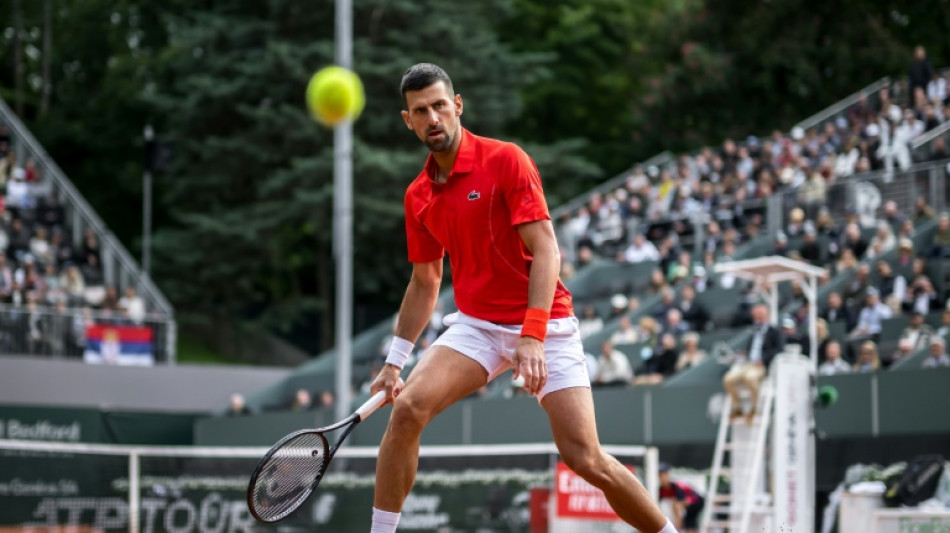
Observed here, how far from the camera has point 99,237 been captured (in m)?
29.0

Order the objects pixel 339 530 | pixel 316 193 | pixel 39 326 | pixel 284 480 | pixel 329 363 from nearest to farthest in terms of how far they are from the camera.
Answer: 1. pixel 284 480
2. pixel 339 530
3. pixel 39 326
4. pixel 329 363
5. pixel 316 193

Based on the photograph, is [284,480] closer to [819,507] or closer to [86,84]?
[819,507]

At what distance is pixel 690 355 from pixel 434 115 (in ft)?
46.0

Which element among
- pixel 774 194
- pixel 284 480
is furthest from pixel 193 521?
pixel 774 194

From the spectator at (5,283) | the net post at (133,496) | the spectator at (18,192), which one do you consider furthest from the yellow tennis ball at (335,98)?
the spectator at (18,192)

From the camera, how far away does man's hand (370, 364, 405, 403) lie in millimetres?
6715

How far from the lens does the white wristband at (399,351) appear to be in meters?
6.82

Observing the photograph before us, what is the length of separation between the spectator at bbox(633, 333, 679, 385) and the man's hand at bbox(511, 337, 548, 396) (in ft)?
45.6

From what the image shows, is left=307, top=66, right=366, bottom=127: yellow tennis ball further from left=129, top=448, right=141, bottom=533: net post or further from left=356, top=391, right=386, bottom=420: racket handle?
left=356, top=391, right=386, bottom=420: racket handle

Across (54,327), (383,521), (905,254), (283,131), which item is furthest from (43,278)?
(383,521)

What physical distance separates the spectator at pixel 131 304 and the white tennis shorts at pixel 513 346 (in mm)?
21576

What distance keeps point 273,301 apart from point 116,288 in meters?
12.1

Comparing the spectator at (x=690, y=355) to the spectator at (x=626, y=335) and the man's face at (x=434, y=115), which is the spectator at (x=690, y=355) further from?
the man's face at (x=434, y=115)

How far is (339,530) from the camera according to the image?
51.6 ft
